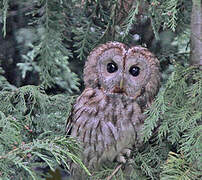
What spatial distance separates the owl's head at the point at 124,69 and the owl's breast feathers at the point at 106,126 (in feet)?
0.21

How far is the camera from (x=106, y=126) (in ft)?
7.56

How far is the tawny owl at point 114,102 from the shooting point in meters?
2.30

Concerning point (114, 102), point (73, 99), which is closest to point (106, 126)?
point (114, 102)

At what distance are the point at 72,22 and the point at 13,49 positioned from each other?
96 cm

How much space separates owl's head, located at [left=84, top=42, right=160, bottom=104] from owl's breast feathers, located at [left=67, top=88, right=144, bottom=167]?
0.21 feet

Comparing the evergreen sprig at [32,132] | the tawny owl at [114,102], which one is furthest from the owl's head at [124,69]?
the evergreen sprig at [32,132]

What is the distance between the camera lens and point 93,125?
2334mm

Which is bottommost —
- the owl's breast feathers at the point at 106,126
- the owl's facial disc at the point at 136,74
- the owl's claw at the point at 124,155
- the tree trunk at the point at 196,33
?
the owl's claw at the point at 124,155

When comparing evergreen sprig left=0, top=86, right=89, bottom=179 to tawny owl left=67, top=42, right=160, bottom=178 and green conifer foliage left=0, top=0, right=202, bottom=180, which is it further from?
tawny owl left=67, top=42, right=160, bottom=178

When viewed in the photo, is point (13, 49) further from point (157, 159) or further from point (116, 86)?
point (157, 159)

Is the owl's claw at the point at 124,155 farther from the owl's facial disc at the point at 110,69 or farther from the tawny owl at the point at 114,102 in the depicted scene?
the owl's facial disc at the point at 110,69

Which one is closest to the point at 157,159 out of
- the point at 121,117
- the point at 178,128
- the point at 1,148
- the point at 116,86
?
the point at 178,128

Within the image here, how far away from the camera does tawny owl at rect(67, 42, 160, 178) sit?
7.54 ft

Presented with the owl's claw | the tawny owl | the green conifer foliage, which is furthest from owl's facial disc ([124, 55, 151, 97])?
the owl's claw
